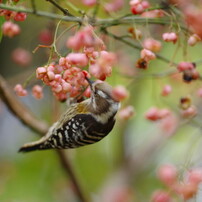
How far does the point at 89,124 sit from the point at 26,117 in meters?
0.75

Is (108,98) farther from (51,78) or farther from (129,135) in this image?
(129,135)

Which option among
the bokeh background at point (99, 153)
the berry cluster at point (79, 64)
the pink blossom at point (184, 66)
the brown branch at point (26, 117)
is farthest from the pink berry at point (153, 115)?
the bokeh background at point (99, 153)

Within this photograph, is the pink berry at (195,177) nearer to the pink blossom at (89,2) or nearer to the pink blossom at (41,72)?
the pink blossom at (41,72)

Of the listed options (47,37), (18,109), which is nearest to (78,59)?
(18,109)

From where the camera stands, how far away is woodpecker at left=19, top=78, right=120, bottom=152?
136 inches

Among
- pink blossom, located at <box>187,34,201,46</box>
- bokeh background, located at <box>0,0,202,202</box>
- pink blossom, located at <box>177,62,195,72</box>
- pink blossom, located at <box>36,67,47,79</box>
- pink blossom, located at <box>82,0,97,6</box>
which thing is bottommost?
bokeh background, located at <box>0,0,202,202</box>

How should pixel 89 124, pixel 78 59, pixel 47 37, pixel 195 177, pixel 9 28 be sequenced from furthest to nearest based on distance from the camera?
pixel 47 37, pixel 89 124, pixel 9 28, pixel 195 177, pixel 78 59

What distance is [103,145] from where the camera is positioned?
6762 mm

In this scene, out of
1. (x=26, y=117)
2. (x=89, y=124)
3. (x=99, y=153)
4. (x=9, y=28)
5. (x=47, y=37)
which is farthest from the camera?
(x=99, y=153)

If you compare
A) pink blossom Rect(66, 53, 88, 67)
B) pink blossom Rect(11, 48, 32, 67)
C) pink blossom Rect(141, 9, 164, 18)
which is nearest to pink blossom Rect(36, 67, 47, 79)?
pink blossom Rect(66, 53, 88, 67)

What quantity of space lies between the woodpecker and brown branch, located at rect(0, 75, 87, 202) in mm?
373

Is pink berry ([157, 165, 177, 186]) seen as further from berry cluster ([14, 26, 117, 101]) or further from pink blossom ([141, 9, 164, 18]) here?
pink blossom ([141, 9, 164, 18])

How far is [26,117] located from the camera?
414 cm

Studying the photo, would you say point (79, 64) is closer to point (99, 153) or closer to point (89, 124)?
point (89, 124)
